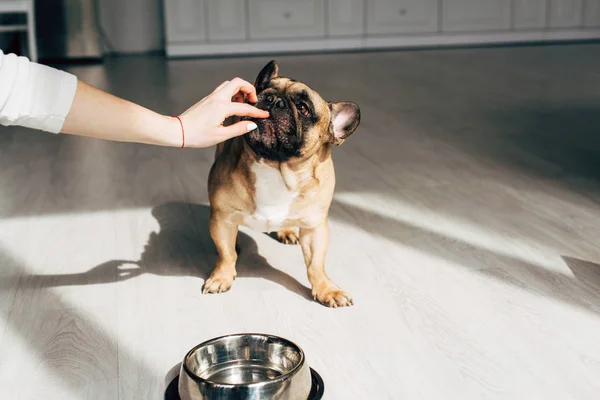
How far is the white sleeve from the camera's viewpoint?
3.79 ft

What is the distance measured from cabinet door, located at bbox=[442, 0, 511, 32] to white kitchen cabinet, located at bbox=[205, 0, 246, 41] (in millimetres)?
1615

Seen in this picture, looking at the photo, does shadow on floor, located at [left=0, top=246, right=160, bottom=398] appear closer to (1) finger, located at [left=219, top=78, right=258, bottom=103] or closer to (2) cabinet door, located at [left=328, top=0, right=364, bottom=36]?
(1) finger, located at [left=219, top=78, right=258, bottom=103]

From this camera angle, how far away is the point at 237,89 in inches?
55.3

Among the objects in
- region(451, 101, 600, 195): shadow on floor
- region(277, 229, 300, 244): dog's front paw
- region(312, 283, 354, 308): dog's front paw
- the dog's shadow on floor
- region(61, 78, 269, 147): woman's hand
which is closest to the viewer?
region(61, 78, 269, 147): woman's hand

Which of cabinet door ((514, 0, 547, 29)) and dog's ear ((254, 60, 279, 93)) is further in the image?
cabinet door ((514, 0, 547, 29))

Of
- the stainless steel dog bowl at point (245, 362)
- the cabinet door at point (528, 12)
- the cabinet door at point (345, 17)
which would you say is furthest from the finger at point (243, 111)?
the cabinet door at point (528, 12)

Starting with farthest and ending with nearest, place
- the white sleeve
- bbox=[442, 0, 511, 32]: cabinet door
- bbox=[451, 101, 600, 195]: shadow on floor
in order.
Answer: bbox=[442, 0, 511, 32]: cabinet door → bbox=[451, 101, 600, 195]: shadow on floor → the white sleeve

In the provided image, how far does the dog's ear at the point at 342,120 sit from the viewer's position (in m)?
1.51

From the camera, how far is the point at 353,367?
4.58 feet

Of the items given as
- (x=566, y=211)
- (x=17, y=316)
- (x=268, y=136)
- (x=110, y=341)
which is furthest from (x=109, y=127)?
(x=566, y=211)

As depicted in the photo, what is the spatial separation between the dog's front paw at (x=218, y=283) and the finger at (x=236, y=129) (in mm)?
474

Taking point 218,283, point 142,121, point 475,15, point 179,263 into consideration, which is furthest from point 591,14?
point 142,121

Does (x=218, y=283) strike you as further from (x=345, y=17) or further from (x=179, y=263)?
(x=345, y=17)

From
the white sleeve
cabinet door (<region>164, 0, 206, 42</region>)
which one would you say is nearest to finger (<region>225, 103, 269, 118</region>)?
the white sleeve
